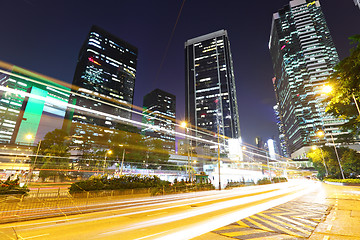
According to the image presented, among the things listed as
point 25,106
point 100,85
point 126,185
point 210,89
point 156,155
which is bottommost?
point 126,185

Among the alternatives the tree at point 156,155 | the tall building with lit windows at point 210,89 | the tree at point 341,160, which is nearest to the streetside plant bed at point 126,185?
the tree at point 156,155

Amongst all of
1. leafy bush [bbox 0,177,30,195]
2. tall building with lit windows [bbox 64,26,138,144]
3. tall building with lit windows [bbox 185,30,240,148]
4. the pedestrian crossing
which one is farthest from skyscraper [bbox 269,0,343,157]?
leafy bush [bbox 0,177,30,195]

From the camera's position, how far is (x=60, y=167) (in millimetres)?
38906

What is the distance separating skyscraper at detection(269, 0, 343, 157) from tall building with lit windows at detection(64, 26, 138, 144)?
14631 cm

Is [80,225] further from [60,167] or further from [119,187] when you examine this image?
[60,167]

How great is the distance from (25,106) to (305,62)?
210 meters

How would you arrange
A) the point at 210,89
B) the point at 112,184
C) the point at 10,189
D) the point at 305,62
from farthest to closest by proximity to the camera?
the point at 210,89 → the point at 305,62 → the point at 112,184 → the point at 10,189

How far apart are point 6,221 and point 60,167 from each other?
36.1 meters

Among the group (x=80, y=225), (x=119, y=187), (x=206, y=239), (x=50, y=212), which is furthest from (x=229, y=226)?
(x=119, y=187)

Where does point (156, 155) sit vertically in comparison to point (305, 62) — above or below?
below

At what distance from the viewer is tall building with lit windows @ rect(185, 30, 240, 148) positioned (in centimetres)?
15788

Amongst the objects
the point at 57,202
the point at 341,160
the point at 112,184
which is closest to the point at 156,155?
the point at 112,184

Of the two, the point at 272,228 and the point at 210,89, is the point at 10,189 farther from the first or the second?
the point at 210,89

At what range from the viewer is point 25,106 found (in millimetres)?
90688
